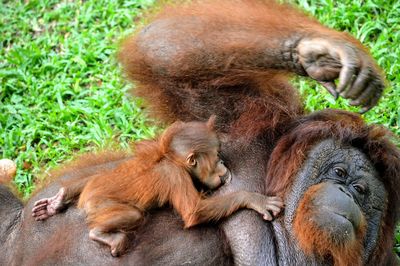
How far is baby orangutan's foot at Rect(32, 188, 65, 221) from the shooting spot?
11.4 feet

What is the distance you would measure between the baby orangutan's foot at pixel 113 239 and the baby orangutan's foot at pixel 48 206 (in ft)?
0.98

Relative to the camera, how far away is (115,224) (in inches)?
125

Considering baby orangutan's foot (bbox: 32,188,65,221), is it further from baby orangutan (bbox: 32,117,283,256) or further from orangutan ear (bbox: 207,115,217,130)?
orangutan ear (bbox: 207,115,217,130)

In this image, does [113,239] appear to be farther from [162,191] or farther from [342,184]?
[342,184]

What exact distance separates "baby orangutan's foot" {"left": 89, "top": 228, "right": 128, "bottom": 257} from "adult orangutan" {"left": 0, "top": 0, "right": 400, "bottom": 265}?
0.13ft

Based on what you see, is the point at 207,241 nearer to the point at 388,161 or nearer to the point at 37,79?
the point at 388,161

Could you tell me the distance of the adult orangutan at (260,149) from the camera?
3135mm

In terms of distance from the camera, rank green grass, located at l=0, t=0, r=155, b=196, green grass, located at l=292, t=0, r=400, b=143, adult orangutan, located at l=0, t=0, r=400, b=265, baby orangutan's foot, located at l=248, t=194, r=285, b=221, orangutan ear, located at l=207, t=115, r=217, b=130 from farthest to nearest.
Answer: green grass, located at l=0, t=0, r=155, b=196 < green grass, located at l=292, t=0, r=400, b=143 < orangutan ear, located at l=207, t=115, r=217, b=130 < baby orangutan's foot, located at l=248, t=194, r=285, b=221 < adult orangutan, located at l=0, t=0, r=400, b=265

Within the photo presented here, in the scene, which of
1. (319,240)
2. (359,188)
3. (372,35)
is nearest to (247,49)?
(359,188)

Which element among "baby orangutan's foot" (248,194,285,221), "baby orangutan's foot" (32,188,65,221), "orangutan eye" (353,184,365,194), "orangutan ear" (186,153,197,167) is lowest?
"baby orangutan's foot" (32,188,65,221)

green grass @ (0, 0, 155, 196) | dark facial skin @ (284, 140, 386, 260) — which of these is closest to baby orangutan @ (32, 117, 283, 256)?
dark facial skin @ (284, 140, 386, 260)

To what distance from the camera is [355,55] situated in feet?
10.3

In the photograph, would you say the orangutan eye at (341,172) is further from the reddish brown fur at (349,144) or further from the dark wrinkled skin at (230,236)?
the reddish brown fur at (349,144)

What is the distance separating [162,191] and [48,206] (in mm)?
Result: 617
